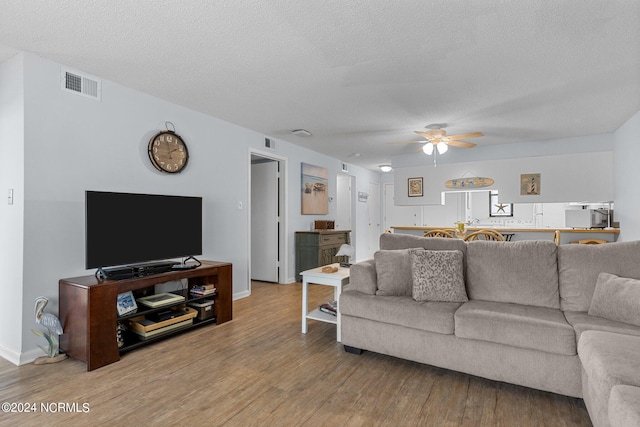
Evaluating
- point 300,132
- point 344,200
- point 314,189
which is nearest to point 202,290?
point 300,132

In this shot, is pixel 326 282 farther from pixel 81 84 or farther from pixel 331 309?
pixel 81 84

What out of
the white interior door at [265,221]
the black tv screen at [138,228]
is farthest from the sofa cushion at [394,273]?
the white interior door at [265,221]

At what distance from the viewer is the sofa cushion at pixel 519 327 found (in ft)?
6.69

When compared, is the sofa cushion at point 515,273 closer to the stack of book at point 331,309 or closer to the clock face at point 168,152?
the stack of book at point 331,309

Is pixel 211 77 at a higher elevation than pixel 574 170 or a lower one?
higher

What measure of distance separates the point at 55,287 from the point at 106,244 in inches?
22.1

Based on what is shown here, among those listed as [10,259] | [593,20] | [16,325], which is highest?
[593,20]

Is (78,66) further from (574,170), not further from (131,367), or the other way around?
(574,170)

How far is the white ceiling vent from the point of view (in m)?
2.87

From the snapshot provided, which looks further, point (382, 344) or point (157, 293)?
point (157, 293)

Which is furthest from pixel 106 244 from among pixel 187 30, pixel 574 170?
pixel 574 170

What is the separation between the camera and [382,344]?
2.63m

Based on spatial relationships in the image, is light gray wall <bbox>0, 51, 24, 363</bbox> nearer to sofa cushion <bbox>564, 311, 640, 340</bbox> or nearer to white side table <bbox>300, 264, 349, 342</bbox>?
white side table <bbox>300, 264, 349, 342</bbox>

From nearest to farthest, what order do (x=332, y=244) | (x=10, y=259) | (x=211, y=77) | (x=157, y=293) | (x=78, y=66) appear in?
(x=10, y=259) < (x=78, y=66) < (x=211, y=77) < (x=157, y=293) < (x=332, y=244)
